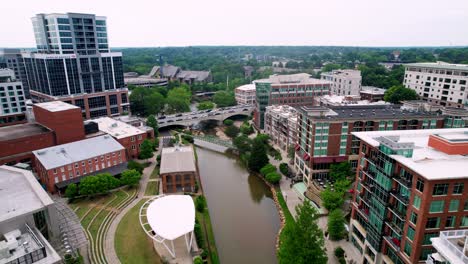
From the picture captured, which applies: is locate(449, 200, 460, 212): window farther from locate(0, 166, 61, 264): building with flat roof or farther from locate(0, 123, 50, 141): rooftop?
locate(0, 123, 50, 141): rooftop

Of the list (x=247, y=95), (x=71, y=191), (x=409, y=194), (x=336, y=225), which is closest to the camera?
(x=409, y=194)

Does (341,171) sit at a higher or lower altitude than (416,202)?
lower

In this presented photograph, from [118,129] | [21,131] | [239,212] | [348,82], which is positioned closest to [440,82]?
[348,82]

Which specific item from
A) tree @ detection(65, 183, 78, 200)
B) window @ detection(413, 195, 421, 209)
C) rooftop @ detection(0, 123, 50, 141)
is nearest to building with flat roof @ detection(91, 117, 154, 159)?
rooftop @ detection(0, 123, 50, 141)

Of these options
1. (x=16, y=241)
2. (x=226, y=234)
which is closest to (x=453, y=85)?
(x=226, y=234)

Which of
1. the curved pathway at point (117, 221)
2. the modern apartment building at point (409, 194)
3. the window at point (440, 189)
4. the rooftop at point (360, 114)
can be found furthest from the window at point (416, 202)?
the curved pathway at point (117, 221)

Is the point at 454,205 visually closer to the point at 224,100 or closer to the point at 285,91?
the point at 285,91

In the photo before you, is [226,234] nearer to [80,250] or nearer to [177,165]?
[177,165]
